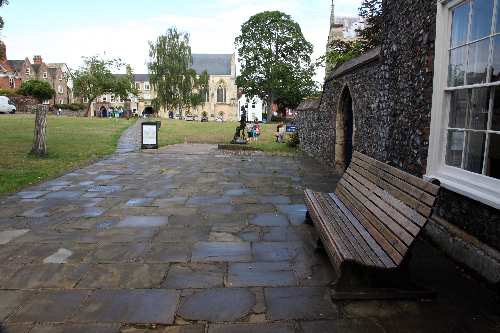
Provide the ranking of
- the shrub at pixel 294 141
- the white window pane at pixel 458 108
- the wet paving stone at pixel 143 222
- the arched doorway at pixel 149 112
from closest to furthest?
the white window pane at pixel 458 108
the wet paving stone at pixel 143 222
the shrub at pixel 294 141
the arched doorway at pixel 149 112

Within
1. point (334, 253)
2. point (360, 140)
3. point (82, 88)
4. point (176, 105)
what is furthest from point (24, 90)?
point (334, 253)

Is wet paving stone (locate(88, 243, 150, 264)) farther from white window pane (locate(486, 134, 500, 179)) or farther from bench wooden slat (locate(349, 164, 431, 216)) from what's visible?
white window pane (locate(486, 134, 500, 179))

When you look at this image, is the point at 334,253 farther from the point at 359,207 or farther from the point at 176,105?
the point at 176,105

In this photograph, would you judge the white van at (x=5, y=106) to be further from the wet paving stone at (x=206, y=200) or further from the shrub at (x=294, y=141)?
the wet paving stone at (x=206, y=200)

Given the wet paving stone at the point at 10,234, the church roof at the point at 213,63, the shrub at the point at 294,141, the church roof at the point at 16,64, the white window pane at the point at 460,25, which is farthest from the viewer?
the church roof at the point at 213,63

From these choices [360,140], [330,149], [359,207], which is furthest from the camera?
[330,149]

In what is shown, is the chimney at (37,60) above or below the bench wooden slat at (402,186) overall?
above

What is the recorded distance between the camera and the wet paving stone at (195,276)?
3.68 metres

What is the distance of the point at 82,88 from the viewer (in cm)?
6141

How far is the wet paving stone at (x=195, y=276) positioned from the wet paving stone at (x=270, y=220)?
1.66 m

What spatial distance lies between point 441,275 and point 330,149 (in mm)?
8042

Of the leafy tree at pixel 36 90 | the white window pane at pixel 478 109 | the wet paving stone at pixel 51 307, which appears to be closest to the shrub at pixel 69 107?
the leafy tree at pixel 36 90

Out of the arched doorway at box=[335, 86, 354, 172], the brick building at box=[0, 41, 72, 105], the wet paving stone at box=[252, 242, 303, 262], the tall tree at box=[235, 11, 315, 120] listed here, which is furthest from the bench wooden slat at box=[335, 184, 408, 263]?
the brick building at box=[0, 41, 72, 105]

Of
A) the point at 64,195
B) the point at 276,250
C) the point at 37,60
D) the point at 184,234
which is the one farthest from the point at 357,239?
the point at 37,60
